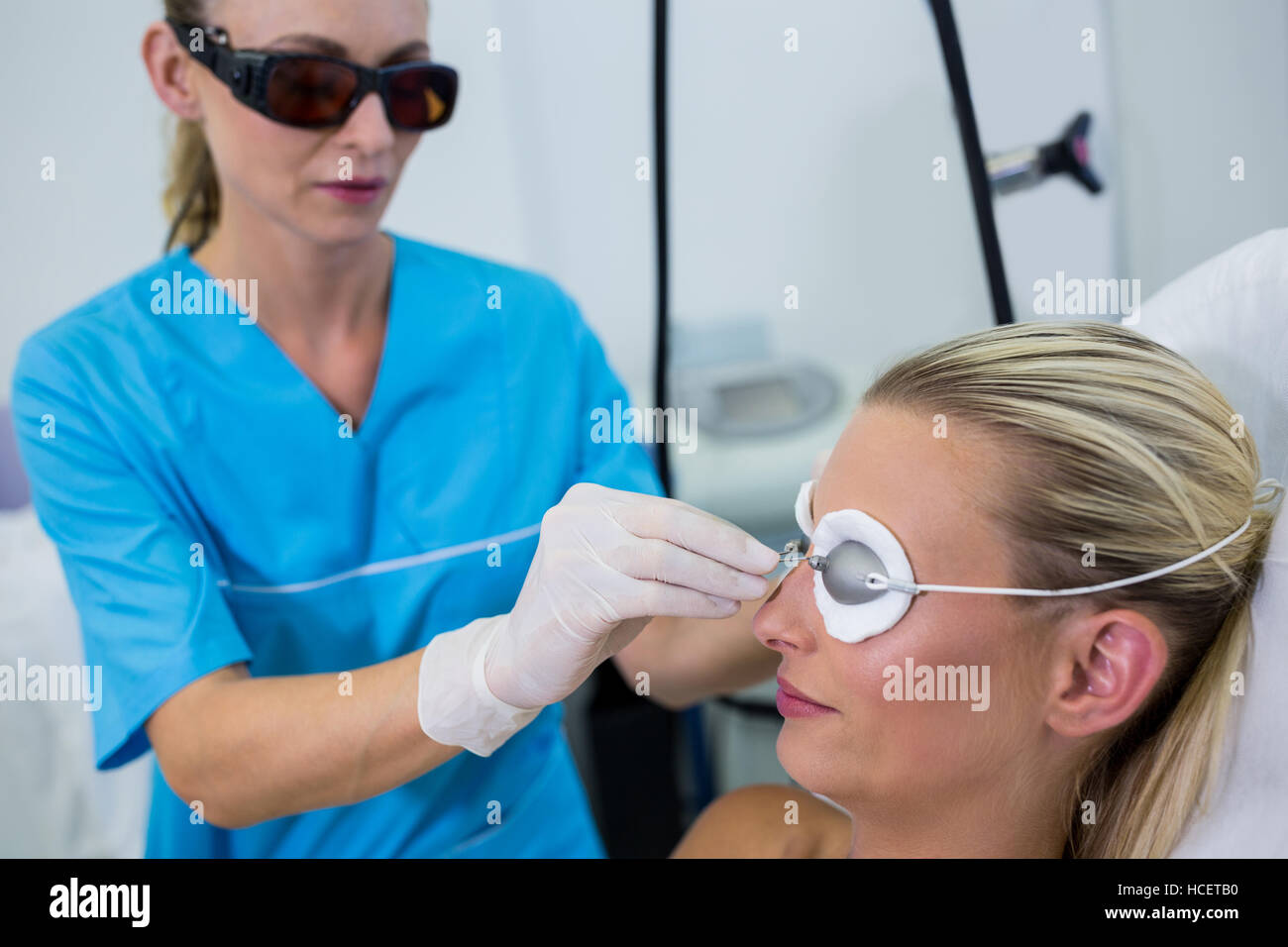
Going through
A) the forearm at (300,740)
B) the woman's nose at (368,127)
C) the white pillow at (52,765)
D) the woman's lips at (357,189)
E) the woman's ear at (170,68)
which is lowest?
the white pillow at (52,765)

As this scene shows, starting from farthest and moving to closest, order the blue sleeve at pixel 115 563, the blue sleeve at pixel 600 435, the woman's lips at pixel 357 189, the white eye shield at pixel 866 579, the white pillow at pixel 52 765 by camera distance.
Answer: the white pillow at pixel 52 765, the blue sleeve at pixel 600 435, the woman's lips at pixel 357 189, the blue sleeve at pixel 115 563, the white eye shield at pixel 866 579

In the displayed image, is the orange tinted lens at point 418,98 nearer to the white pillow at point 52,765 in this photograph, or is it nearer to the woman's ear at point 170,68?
the woman's ear at point 170,68

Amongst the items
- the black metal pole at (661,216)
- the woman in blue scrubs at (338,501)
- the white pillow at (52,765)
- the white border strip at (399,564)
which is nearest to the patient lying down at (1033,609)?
the woman in blue scrubs at (338,501)

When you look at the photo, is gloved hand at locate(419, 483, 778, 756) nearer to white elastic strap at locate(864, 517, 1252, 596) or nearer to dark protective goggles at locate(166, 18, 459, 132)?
white elastic strap at locate(864, 517, 1252, 596)

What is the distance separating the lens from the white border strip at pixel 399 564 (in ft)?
3.51

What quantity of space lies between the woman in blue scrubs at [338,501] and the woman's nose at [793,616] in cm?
3

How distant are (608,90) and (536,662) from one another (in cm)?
145

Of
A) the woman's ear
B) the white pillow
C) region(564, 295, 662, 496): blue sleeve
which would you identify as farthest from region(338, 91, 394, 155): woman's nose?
the white pillow

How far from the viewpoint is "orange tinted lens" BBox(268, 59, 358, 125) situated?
3.14ft

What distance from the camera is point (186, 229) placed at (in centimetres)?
118

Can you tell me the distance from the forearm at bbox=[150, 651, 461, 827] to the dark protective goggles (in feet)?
1.71

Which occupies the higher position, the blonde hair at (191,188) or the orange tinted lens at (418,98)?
the orange tinted lens at (418,98)
